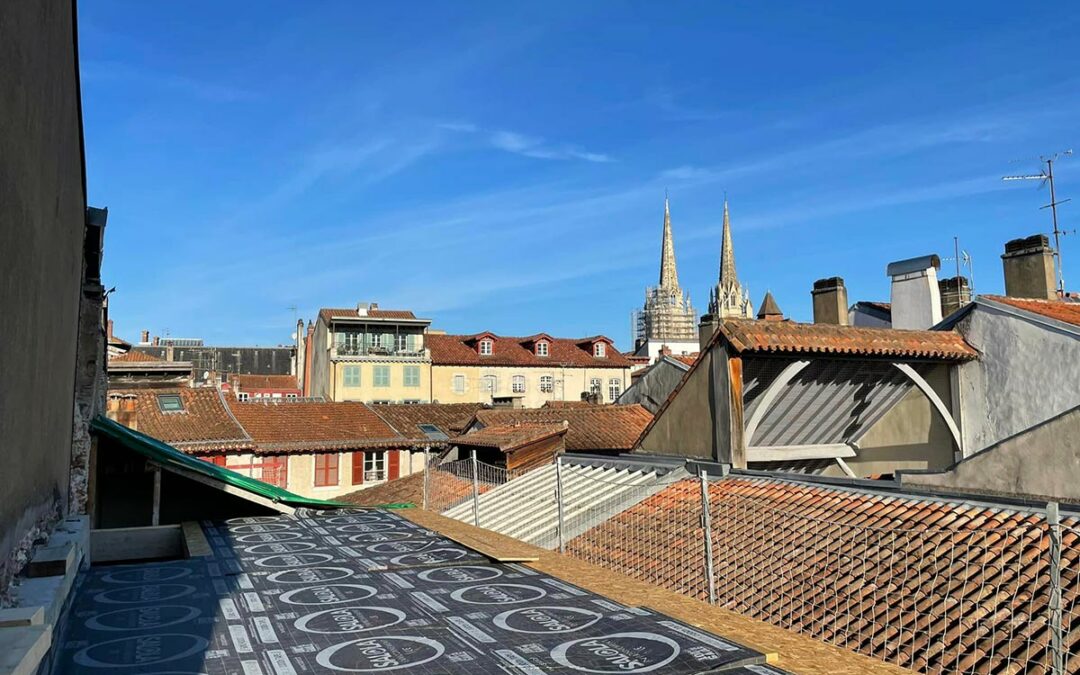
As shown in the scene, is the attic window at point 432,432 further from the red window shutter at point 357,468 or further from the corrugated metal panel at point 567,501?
the corrugated metal panel at point 567,501

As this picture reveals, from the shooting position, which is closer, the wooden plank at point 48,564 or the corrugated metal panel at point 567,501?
the wooden plank at point 48,564

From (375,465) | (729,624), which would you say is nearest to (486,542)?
(729,624)

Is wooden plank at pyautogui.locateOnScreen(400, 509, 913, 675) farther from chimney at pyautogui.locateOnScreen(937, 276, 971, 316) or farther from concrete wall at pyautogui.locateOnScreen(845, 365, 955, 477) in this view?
chimney at pyautogui.locateOnScreen(937, 276, 971, 316)

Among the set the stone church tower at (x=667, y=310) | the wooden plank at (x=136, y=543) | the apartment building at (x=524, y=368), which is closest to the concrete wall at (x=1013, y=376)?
the wooden plank at (x=136, y=543)

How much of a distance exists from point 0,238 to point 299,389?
58993mm

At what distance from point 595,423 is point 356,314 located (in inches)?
1161

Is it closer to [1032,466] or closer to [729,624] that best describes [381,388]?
[1032,466]

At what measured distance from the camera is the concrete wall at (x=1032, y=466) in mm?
9562

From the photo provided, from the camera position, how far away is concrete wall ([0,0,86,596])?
4.04 meters

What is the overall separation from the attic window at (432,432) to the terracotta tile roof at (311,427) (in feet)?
5.97

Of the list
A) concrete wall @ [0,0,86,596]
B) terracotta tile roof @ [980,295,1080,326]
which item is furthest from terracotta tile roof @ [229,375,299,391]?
concrete wall @ [0,0,86,596]

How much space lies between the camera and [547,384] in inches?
Answer: 2188

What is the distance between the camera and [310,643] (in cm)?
571

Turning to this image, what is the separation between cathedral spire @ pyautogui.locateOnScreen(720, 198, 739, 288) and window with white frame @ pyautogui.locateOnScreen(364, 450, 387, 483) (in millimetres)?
95875
